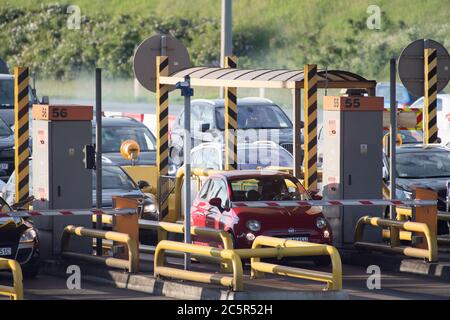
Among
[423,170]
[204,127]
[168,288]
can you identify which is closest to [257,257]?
[168,288]

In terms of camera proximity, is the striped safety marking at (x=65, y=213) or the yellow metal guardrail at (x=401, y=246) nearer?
the striped safety marking at (x=65, y=213)

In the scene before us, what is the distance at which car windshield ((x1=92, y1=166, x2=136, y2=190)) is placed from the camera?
23469 mm

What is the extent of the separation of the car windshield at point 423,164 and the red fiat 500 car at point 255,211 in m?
4.06

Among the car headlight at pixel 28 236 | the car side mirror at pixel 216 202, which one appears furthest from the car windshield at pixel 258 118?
the car headlight at pixel 28 236

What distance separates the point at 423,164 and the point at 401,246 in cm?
480

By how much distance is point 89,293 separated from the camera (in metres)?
17.6

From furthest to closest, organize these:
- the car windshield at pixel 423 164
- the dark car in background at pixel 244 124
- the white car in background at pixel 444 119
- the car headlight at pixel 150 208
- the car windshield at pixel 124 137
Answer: the white car in background at pixel 444 119, the dark car in background at pixel 244 124, the car windshield at pixel 124 137, the car windshield at pixel 423 164, the car headlight at pixel 150 208

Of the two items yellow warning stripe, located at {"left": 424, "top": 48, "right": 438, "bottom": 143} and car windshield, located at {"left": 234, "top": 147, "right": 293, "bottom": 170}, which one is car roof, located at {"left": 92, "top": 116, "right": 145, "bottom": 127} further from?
yellow warning stripe, located at {"left": 424, "top": 48, "right": 438, "bottom": 143}

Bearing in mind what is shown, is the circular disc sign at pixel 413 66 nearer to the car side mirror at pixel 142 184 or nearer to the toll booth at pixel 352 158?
the toll booth at pixel 352 158

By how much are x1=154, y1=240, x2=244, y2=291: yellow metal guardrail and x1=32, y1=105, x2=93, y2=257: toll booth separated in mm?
2449

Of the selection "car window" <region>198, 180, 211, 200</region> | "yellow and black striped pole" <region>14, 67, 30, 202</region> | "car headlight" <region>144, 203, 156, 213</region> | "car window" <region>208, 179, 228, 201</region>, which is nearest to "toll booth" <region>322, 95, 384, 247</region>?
"car window" <region>208, 179, 228, 201</region>

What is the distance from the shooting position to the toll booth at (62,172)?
20312mm
